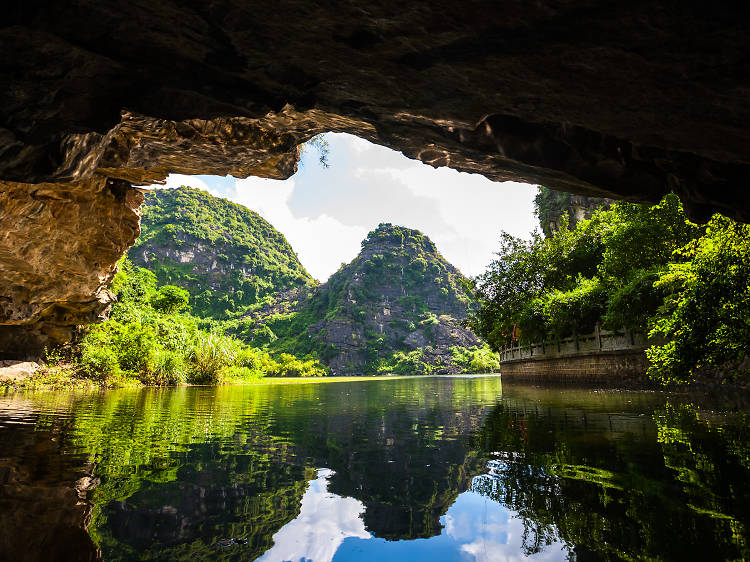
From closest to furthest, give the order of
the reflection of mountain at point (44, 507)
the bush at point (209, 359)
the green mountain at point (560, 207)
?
the reflection of mountain at point (44, 507), the bush at point (209, 359), the green mountain at point (560, 207)

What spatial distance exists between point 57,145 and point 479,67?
496 centimetres

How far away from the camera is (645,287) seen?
13195mm

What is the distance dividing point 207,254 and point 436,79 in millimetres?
100363

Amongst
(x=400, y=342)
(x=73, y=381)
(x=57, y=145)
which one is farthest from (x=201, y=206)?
(x=57, y=145)

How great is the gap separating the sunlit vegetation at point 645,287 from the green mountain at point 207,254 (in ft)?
270

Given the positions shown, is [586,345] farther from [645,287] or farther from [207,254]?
[207,254]

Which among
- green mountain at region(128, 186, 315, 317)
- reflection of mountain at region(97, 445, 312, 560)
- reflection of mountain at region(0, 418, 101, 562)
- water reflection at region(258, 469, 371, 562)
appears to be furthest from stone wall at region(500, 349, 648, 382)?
green mountain at region(128, 186, 315, 317)

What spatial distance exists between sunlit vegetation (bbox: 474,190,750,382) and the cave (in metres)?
3.31

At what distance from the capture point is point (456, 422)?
708cm

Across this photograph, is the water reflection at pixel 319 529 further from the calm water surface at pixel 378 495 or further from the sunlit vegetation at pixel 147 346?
the sunlit vegetation at pixel 147 346

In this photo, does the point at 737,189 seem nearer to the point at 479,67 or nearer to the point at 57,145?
the point at 479,67

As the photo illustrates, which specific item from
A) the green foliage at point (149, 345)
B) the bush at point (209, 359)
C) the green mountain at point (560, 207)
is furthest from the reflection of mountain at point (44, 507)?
the green mountain at point (560, 207)

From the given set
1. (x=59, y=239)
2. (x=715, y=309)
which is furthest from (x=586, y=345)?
(x=59, y=239)

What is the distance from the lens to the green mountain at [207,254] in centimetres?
8888
